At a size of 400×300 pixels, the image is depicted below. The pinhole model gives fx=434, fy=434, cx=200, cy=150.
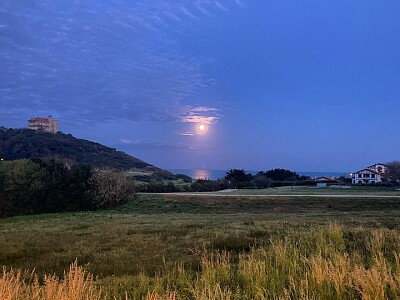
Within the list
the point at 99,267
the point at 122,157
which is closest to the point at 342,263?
the point at 99,267

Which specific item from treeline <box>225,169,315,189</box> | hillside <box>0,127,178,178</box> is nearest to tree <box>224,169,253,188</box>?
treeline <box>225,169,315,189</box>

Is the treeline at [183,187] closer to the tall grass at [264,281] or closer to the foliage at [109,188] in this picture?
the foliage at [109,188]

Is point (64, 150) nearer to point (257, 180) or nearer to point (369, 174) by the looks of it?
point (257, 180)

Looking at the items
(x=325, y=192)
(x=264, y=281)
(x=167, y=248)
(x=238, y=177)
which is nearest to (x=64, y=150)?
(x=238, y=177)

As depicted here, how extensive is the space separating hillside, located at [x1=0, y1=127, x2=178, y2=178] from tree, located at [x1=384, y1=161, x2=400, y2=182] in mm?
42065

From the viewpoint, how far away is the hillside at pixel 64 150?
95.1 metres

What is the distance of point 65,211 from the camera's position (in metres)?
39.8

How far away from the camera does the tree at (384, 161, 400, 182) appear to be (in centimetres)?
7138

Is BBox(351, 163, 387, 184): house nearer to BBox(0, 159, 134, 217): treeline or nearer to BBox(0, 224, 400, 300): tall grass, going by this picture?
BBox(0, 159, 134, 217): treeline

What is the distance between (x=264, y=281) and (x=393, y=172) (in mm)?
72004

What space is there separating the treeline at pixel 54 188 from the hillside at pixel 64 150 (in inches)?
1869

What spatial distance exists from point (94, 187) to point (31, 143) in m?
66.2

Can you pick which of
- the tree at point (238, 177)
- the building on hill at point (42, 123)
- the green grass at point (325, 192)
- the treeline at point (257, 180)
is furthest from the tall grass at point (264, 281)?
the building on hill at point (42, 123)

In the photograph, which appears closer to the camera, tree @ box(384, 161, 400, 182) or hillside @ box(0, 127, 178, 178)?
tree @ box(384, 161, 400, 182)
